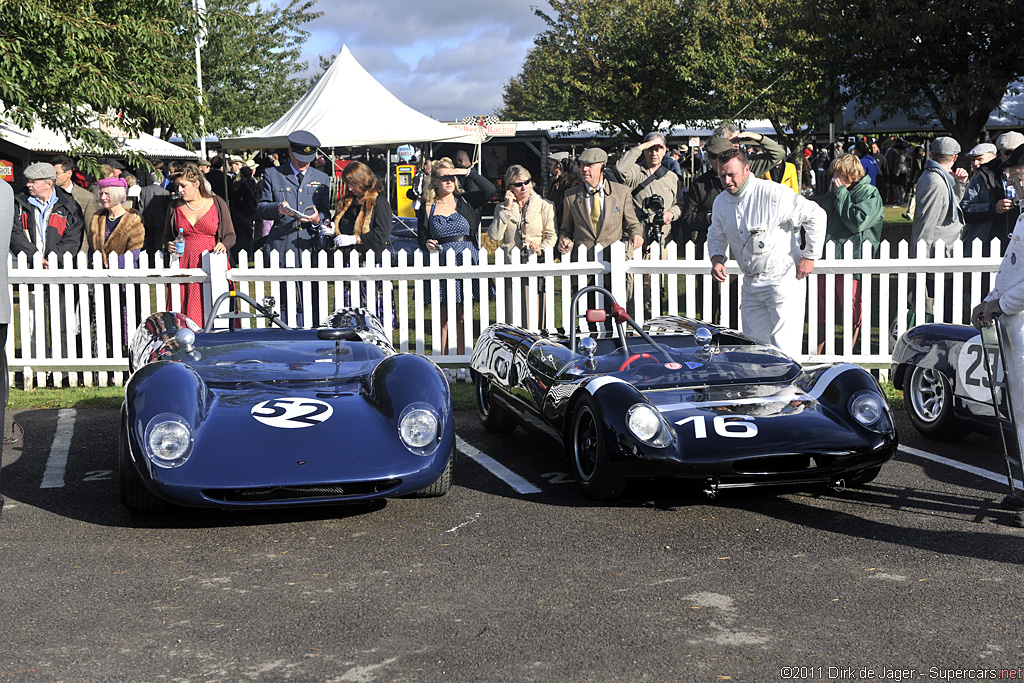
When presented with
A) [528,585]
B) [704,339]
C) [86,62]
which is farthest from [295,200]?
[528,585]

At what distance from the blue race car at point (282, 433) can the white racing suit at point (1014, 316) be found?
2598mm

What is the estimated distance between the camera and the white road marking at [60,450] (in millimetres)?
6152

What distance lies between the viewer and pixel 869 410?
5.34 meters

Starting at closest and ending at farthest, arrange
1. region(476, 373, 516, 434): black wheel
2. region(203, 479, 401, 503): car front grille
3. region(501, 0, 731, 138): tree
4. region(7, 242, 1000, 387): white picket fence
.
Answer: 1. region(203, 479, 401, 503): car front grille
2. region(476, 373, 516, 434): black wheel
3. region(7, 242, 1000, 387): white picket fence
4. region(501, 0, 731, 138): tree

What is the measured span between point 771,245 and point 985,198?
14.3 feet

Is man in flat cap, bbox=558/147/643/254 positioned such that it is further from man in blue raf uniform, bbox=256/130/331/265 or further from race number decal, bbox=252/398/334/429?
race number decal, bbox=252/398/334/429

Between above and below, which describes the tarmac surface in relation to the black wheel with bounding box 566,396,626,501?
below

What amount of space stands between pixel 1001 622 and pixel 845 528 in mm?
1193

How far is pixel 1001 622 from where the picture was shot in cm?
382

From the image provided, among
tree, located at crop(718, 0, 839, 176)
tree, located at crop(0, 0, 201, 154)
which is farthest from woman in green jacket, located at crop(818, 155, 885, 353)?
tree, located at crop(718, 0, 839, 176)

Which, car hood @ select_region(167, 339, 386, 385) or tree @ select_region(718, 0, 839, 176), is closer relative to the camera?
car hood @ select_region(167, 339, 386, 385)

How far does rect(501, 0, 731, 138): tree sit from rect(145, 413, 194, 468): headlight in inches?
1234

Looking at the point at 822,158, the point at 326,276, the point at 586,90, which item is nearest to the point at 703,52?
the point at 586,90

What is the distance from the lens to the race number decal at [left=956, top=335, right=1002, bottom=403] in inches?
245
